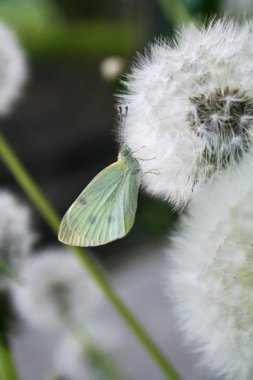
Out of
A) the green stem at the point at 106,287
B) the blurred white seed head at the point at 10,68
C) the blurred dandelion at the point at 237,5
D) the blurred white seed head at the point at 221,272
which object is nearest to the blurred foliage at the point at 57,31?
the blurred dandelion at the point at 237,5

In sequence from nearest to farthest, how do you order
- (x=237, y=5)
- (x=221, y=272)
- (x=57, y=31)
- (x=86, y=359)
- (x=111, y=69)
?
(x=221, y=272)
(x=111, y=69)
(x=86, y=359)
(x=237, y=5)
(x=57, y=31)

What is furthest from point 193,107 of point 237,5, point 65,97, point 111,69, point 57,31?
point 65,97

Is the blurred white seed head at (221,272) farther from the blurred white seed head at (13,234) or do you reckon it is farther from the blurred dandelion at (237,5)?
the blurred dandelion at (237,5)

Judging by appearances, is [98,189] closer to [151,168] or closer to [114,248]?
[151,168]

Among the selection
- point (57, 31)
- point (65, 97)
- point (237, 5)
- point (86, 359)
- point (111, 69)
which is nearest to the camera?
point (111, 69)

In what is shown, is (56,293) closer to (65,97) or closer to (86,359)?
(86,359)

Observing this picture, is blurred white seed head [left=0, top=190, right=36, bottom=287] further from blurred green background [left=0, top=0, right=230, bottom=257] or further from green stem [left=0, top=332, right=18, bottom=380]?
blurred green background [left=0, top=0, right=230, bottom=257]
